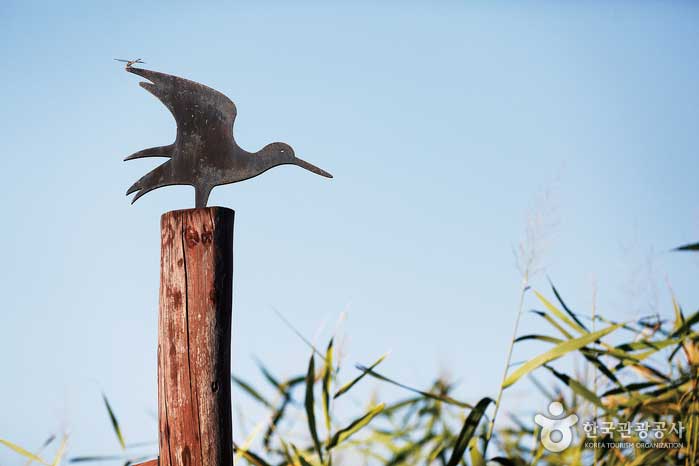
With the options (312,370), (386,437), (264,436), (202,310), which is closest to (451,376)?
(386,437)

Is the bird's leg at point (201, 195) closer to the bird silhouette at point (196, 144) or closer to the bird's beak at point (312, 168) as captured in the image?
the bird silhouette at point (196, 144)

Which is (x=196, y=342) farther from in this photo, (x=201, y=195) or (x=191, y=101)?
(x=191, y=101)

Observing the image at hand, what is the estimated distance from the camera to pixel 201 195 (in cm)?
256

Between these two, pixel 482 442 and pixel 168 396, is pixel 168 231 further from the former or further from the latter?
pixel 482 442

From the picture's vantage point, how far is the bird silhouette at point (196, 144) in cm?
259

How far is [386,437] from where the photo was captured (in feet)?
8.18

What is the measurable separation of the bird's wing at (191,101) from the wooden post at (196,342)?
0.39 m

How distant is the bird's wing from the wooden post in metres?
0.39

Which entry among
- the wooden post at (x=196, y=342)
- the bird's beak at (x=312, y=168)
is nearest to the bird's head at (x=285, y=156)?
the bird's beak at (x=312, y=168)

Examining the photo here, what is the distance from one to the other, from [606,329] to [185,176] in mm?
1577

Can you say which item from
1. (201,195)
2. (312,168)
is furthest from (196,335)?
(312,168)

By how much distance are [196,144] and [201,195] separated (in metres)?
0.20

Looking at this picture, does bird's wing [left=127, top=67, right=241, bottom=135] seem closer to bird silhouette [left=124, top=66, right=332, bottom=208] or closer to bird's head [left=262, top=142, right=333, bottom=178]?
bird silhouette [left=124, top=66, right=332, bottom=208]

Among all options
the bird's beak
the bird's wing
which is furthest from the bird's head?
the bird's wing
